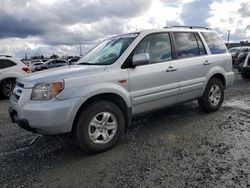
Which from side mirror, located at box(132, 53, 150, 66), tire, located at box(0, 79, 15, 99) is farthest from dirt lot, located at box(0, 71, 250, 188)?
tire, located at box(0, 79, 15, 99)

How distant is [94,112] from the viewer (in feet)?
12.4

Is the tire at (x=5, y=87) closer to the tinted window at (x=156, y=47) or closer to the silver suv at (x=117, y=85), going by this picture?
the silver suv at (x=117, y=85)

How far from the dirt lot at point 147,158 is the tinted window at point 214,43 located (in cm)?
149

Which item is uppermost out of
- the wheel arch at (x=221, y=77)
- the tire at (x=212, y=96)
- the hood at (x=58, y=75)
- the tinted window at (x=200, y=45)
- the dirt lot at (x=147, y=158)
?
the tinted window at (x=200, y=45)

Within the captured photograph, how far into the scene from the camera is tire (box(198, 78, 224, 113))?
5621mm

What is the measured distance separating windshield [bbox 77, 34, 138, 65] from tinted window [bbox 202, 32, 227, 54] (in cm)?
198

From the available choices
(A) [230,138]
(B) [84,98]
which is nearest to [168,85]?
(A) [230,138]

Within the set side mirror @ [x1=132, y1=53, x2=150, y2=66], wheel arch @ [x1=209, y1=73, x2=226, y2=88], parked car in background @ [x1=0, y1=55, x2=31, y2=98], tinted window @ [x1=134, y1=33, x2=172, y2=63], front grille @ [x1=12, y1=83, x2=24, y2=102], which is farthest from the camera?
parked car in background @ [x1=0, y1=55, x2=31, y2=98]

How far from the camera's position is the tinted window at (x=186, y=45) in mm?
5035

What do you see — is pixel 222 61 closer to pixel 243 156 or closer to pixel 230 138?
pixel 230 138

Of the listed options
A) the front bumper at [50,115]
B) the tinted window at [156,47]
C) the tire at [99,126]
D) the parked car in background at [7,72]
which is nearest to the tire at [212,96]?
the tinted window at [156,47]

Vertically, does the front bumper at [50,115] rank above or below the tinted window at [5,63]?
below

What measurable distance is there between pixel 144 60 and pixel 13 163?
2424 mm

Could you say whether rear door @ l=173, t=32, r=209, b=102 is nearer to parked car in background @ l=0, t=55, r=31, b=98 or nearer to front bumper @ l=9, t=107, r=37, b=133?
Result: front bumper @ l=9, t=107, r=37, b=133
